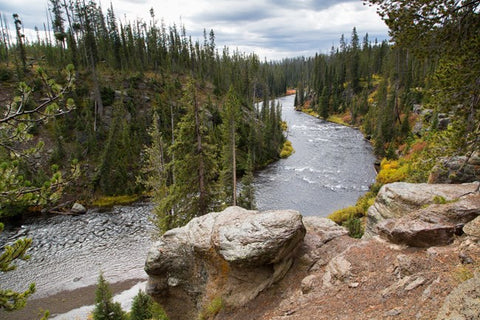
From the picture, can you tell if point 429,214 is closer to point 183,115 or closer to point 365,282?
point 365,282

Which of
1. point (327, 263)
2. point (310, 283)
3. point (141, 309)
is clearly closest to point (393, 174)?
point (327, 263)

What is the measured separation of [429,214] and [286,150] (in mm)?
48352

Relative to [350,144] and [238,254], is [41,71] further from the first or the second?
[350,144]

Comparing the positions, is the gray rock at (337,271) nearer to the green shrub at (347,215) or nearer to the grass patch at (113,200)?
the green shrub at (347,215)

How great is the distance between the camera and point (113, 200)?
127 ft

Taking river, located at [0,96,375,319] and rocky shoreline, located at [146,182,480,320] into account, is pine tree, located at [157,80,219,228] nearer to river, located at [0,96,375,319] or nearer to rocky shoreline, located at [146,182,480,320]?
river, located at [0,96,375,319]

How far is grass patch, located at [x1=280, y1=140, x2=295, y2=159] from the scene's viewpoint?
56344 mm

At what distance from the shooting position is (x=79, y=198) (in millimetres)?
38031

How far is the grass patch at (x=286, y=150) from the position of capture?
5634cm

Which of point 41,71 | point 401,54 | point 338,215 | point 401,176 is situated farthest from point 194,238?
point 401,54

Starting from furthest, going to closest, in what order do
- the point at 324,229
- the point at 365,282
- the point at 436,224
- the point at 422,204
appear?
the point at 324,229 → the point at 422,204 → the point at 436,224 → the point at 365,282

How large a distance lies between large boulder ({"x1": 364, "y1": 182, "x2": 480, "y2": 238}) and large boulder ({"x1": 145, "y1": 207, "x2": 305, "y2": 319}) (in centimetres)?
418

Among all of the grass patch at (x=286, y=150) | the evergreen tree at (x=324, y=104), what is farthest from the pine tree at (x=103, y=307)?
the evergreen tree at (x=324, y=104)

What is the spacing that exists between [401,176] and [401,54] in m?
49.7
